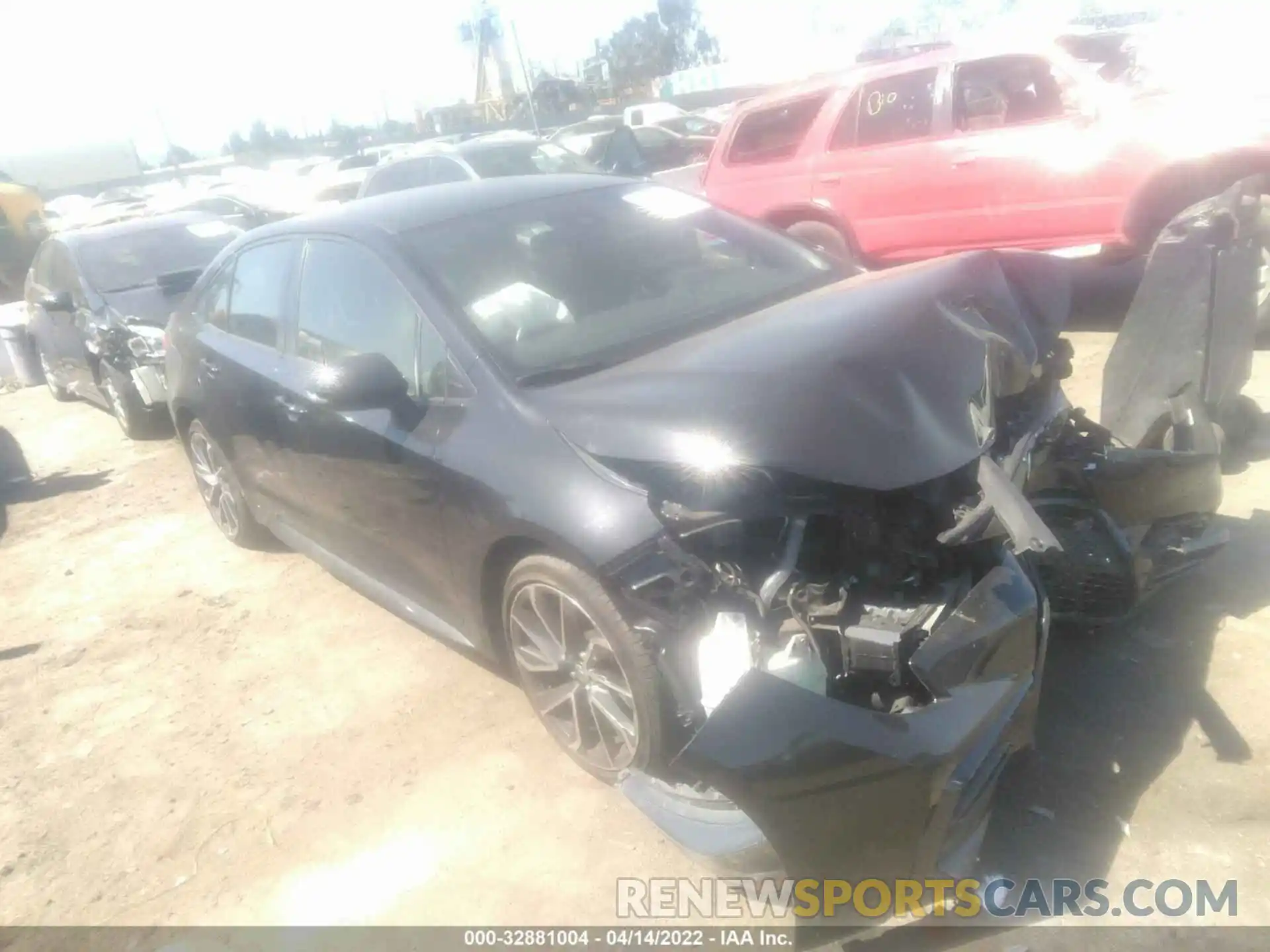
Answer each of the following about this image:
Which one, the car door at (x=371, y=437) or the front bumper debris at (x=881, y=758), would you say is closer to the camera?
the front bumper debris at (x=881, y=758)

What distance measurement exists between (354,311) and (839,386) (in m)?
1.91

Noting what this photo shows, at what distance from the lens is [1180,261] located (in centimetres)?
371

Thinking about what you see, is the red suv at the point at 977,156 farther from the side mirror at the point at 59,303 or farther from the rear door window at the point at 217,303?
the side mirror at the point at 59,303

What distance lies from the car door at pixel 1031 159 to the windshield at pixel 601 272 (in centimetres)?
345

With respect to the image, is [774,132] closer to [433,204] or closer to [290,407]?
[433,204]

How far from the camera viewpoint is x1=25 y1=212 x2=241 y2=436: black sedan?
6.98 meters

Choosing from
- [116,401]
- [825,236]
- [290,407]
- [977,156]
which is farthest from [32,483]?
[977,156]

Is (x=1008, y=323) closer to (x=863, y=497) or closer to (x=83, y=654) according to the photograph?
(x=863, y=497)

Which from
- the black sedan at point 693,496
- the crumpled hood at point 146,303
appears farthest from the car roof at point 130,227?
the black sedan at point 693,496

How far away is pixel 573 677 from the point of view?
2.90m

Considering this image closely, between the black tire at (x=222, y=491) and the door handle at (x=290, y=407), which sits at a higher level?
the door handle at (x=290, y=407)

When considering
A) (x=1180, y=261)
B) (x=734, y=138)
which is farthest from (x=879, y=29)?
(x=1180, y=261)

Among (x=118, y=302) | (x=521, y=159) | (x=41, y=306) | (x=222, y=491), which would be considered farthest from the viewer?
(x=521, y=159)

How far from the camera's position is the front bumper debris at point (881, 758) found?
2.03m
